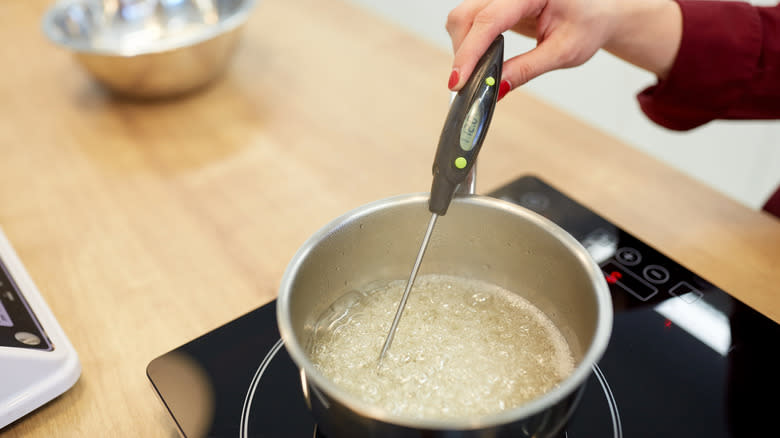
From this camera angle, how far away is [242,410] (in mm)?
547

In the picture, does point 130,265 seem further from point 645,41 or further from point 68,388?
point 645,41

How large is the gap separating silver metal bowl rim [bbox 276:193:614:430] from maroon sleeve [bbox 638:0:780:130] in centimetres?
41

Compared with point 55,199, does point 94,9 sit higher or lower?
higher

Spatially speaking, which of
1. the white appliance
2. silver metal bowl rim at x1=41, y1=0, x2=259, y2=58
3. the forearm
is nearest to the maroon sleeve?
the forearm

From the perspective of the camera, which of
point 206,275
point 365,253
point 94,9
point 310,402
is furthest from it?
point 94,9

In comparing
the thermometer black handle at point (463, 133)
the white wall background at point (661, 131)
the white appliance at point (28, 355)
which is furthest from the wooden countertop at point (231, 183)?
the white wall background at point (661, 131)

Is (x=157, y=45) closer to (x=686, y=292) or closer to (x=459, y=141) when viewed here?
(x=459, y=141)

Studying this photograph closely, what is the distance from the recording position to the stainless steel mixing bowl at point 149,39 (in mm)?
925

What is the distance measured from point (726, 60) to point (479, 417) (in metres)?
0.63

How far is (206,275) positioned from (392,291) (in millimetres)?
248

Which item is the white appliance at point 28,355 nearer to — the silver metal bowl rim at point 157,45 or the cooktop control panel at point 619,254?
the silver metal bowl rim at point 157,45

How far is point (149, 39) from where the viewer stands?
1.12 m

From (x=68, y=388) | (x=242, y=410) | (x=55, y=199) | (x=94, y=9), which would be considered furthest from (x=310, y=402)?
(x=94, y=9)

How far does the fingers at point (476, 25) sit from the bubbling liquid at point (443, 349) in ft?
0.65
